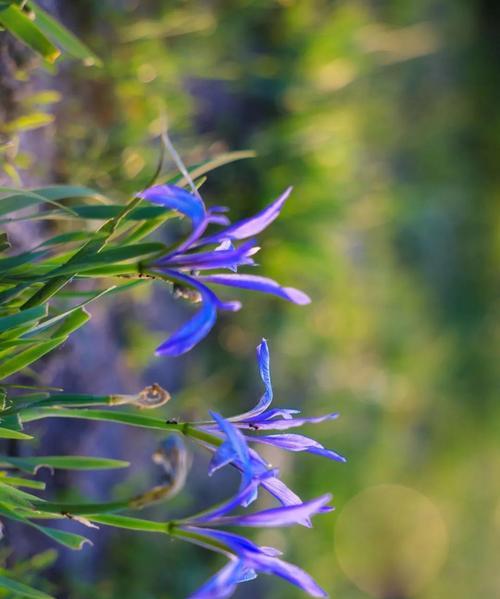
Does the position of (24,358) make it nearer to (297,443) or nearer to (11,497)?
(11,497)

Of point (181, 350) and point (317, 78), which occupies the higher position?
point (181, 350)

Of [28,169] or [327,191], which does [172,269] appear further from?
[327,191]

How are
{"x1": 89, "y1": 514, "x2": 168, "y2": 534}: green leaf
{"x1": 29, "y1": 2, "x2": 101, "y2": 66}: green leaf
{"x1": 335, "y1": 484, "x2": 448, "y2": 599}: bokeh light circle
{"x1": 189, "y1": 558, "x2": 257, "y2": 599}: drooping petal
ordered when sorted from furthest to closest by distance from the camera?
{"x1": 335, "y1": 484, "x2": 448, "y2": 599}: bokeh light circle < {"x1": 29, "y1": 2, "x2": 101, "y2": 66}: green leaf < {"x1": 89, "y1": 514, "x2": 168, "y2": 534}: green leaf < {"x1": 189, "y1": 558, "x2": 257, "y2": 599}: drooping petal

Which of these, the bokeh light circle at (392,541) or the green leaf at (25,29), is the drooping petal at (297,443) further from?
the bokeh light circle at (392,541)

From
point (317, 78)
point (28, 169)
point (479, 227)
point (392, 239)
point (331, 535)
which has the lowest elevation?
point (331, 535)

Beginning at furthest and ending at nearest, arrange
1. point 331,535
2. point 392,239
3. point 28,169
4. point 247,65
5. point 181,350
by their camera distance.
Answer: point 392,239, point 331,535, point 247,65, point 28,169, point 181,350

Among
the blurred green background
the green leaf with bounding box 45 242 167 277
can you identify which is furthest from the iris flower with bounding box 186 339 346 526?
the blurred green background

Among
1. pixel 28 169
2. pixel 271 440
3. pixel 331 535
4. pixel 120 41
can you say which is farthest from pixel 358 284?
pixel 271 440

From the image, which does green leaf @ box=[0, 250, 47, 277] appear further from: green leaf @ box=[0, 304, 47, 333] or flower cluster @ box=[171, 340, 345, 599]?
flower cluster @ box=[171, 340, 345, 599]
